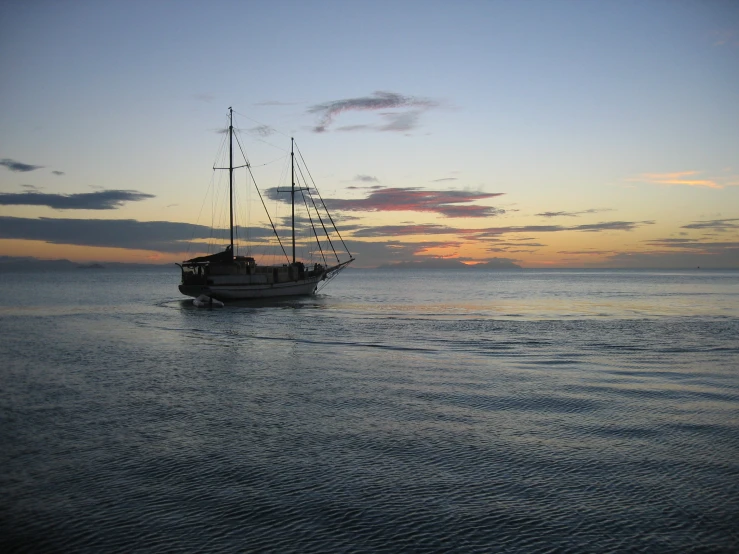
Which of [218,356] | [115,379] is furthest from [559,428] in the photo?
[218,356]

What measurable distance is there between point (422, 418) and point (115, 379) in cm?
1015

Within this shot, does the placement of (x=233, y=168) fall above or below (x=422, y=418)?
above

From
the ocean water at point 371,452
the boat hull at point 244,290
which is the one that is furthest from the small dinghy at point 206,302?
the ocean water at point 371,452

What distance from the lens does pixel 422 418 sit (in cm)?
1230

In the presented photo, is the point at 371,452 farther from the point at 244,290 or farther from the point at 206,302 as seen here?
the point at 244,290

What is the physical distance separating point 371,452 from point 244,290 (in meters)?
50.1

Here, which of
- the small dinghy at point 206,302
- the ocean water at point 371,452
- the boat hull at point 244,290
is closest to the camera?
the ocean water at point 371,452

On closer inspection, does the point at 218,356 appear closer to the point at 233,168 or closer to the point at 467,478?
the point at 467,478

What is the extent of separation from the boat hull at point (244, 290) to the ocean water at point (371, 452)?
33778 millimetres

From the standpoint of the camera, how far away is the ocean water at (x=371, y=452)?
273 inches

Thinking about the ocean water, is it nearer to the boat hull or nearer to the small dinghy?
the small dinghy

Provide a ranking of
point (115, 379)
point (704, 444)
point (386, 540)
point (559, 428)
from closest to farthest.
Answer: point (386, 540) < point (704, 444) < point (559, 428) < point (115, 379)

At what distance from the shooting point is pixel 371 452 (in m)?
9.97

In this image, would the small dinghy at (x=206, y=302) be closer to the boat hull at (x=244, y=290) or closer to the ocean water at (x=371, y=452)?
the boat hull at (x=244, y=290)
